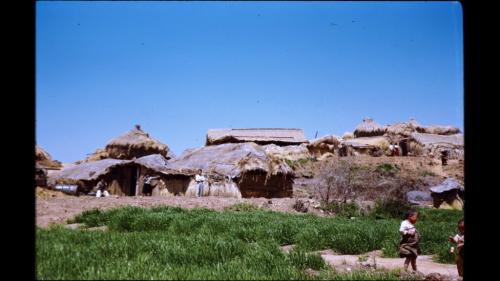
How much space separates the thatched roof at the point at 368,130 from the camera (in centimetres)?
5928

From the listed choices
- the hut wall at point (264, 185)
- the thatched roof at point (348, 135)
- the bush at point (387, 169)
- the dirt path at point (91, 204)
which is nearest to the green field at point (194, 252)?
the dirt path at point (91, 204)

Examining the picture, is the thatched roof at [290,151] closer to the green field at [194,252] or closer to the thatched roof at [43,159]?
the thatched roof at [43,159]

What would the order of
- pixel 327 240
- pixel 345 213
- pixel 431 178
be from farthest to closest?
pixel 431 178
pixel 345 213
pixel 327 240

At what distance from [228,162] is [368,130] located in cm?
3399

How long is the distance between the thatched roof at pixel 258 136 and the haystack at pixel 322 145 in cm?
105

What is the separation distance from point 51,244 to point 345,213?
54.9ft

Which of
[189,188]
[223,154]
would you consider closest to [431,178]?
[223,154]

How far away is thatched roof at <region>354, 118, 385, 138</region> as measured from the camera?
5928cm
